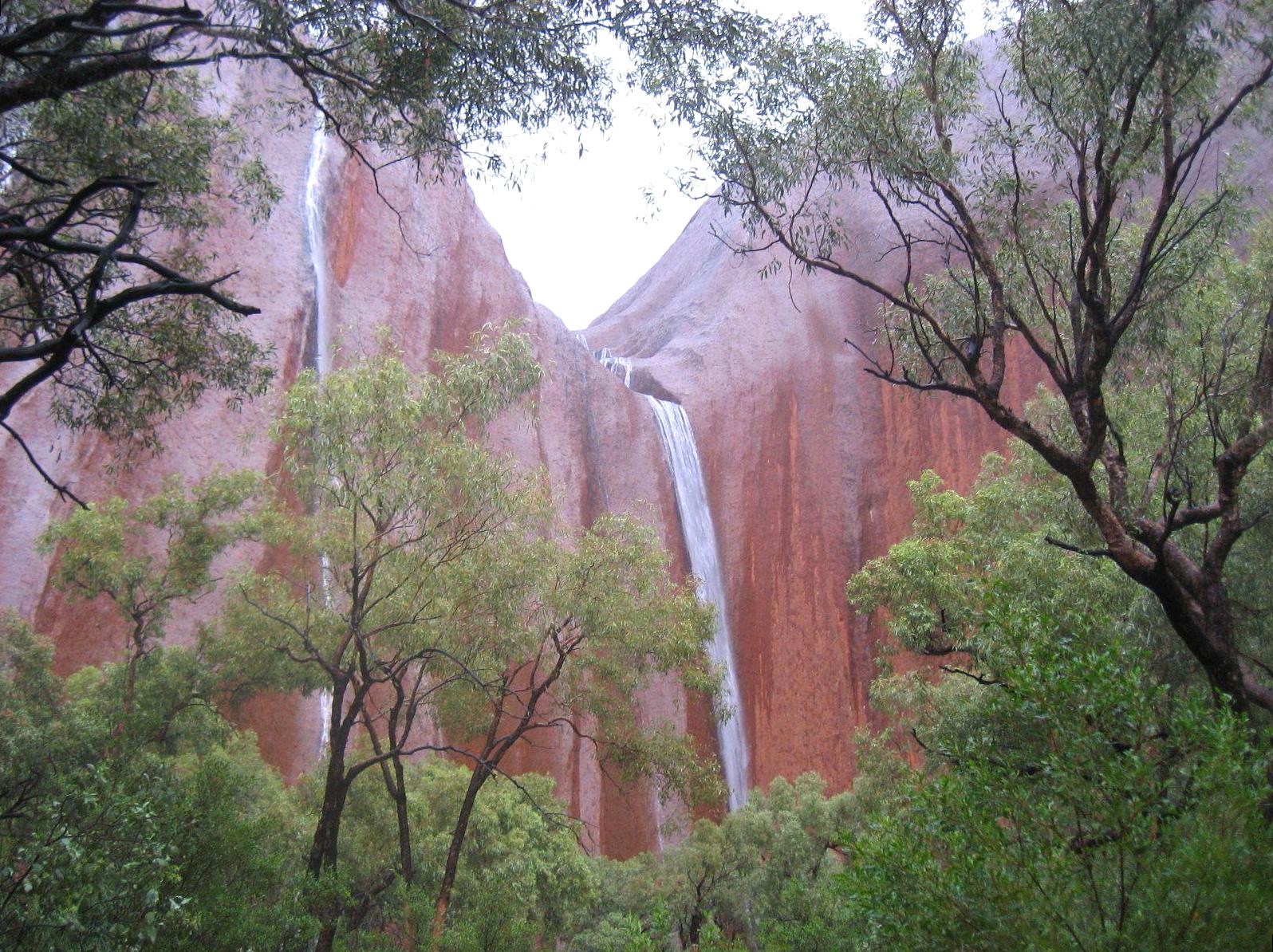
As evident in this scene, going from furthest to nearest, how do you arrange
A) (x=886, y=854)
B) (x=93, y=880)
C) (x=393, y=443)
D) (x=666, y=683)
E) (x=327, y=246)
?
1. (x=666, y=683)
2. (x=327, y=246)
3. (x=393, y=443)
4. (x=93, y=880)
5. (x=886, y=854)

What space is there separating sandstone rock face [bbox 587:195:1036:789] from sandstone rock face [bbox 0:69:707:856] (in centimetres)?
216

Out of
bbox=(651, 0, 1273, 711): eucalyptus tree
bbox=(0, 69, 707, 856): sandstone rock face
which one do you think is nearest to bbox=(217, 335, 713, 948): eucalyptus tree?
bbox=(0, 69, 707, 856): sandstone rock face

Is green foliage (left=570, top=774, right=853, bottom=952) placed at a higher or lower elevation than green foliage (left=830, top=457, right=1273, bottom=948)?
lower

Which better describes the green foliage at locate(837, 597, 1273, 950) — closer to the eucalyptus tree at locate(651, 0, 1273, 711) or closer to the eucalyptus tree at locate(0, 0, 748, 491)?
the eucalyptus tree at locate(651, 0, 1273, 711)

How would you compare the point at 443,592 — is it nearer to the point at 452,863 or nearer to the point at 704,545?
the point at 452,863

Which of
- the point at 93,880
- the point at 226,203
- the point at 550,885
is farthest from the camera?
the point at 226,203

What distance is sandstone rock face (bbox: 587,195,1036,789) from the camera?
2278 cm

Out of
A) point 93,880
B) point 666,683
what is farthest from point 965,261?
point 93,880

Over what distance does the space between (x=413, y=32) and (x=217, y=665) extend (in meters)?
7.82

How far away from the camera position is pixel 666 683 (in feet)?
73.5

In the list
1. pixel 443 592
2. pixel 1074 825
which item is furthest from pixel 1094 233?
pixel 443 592

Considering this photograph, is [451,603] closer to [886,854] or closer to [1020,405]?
[886,854]

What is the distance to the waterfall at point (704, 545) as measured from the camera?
869 inches

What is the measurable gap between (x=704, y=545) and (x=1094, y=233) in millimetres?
18664
